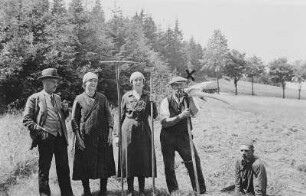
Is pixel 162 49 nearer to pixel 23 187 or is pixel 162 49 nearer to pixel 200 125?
pixel 200 125

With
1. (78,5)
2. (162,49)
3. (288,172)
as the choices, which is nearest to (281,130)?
(288,172)

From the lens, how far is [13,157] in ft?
27.6

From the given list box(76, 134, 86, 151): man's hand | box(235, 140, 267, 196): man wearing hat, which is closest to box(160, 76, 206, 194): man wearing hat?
box(235, 140, 267, 196): man wearing hat

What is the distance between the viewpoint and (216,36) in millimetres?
72125

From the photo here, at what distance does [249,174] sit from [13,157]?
5272 millimetres

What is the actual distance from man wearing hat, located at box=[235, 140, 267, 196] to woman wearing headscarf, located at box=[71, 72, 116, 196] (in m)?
2.38

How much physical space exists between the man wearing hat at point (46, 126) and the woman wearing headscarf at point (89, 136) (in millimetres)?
235

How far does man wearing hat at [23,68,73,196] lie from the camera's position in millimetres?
5762

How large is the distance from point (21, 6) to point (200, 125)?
497 inches

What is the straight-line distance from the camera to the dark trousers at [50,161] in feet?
19.2

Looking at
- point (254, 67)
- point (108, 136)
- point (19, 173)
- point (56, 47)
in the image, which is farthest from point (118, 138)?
point (254, 67)

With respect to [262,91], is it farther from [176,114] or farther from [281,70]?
[176,114]

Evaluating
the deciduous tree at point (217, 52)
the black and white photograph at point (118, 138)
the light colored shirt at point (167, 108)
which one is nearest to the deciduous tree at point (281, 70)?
the deciduous tree at point (217, 52)

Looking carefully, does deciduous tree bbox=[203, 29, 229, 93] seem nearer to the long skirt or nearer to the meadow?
the meadow
